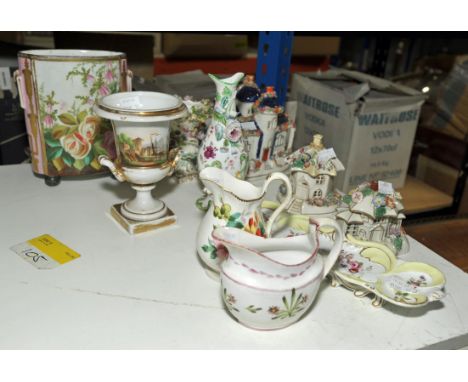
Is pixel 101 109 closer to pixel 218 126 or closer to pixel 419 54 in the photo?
pixel 218 126

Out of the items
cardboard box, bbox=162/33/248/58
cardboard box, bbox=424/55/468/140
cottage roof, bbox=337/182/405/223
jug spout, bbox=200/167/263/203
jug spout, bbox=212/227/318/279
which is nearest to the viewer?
jug spout, bbox=212/227/318/279

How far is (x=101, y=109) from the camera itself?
87 centimetres

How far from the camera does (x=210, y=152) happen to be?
99 cm

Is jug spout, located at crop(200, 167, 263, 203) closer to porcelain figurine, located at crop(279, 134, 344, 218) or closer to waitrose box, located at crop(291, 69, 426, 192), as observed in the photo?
porcelain figurine, located at crop(279, 134, 344, 218)

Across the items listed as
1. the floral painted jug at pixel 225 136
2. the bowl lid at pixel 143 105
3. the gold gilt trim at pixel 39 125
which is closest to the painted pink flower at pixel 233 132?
the floral painted jug at pixel 225 136

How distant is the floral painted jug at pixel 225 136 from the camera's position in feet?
3.14

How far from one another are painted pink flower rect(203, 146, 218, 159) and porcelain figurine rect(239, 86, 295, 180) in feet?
0.46

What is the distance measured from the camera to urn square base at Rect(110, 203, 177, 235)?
92cm

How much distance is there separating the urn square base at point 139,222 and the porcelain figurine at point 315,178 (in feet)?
0.87

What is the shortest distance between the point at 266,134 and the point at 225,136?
195 millimetres

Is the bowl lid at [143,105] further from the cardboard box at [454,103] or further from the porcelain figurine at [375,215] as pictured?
the cardboard box at [454,103]

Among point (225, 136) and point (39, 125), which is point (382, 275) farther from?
point (39, 125)

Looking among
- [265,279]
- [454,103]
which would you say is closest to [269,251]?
[265,279]

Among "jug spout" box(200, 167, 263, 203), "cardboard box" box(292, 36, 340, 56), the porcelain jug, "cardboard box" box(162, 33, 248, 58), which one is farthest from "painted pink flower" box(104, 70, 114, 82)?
"cardboard box" box(292, 36, 340, 56)
